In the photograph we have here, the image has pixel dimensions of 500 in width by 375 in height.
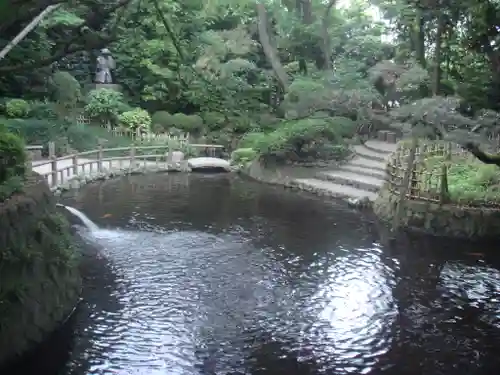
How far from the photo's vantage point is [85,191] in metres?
17.8

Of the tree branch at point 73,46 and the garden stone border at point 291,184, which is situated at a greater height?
the tree branch at point 73,46

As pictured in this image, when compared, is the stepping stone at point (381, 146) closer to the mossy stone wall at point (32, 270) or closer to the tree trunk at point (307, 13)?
the tree trunk at point (307, 13)

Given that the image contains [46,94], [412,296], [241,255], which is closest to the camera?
[412,296]

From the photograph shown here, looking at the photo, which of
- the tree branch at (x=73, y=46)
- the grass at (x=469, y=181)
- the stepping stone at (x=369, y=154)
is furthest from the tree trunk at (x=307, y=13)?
the tree branch at (x=73, y=46)

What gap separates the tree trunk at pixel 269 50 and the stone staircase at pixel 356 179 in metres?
6.59

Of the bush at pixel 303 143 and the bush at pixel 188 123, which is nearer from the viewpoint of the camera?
A: the bush at pixel 303 143

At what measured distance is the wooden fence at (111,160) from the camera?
61.2ft

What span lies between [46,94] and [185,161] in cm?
722

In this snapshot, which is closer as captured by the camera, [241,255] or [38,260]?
[38,260]

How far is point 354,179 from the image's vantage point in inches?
739

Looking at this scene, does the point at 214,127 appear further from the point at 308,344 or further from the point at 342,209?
the point at 308,344

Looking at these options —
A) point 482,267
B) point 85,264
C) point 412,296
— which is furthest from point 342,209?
point 85,264

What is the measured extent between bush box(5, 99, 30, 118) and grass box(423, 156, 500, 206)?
1534 cm

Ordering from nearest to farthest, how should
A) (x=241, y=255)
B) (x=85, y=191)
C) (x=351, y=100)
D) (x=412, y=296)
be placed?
(x=412, y=296), (x=241, y=255), (x=85, y=191), (x=351, y=100)
